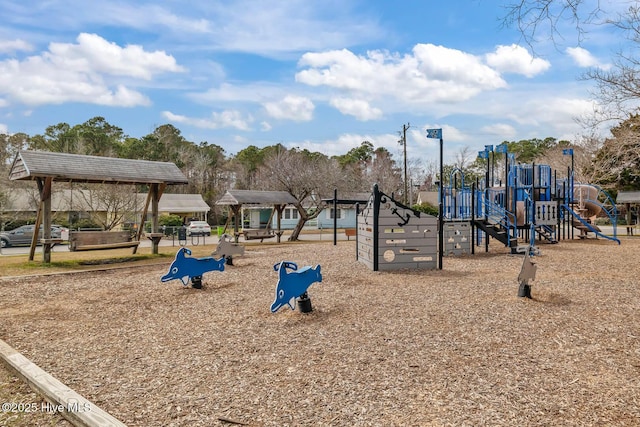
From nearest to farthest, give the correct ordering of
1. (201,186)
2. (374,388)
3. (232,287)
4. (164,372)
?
1. (374,388)
2. (164,372)
3. (232,287)
4. (201,186)

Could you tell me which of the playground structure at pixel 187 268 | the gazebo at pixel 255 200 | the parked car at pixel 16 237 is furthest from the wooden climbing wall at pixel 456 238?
the parked car at pixel 16 237

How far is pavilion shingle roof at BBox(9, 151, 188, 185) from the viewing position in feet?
41.9

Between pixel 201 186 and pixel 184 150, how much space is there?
662 cm

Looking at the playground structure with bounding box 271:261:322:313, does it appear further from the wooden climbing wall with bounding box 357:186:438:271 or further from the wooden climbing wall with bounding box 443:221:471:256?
the wooden climbing wall with bounding box 443:221:471:256

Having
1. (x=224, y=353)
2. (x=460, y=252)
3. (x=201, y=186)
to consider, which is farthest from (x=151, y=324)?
(x=201, y=186)

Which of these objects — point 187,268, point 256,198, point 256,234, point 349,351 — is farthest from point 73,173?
point 349,351

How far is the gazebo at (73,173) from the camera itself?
1288 centimetres

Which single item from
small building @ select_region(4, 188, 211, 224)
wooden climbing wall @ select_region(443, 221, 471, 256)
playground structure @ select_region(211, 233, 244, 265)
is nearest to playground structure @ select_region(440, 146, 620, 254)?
wooden climbing wall @ select_region(443, 221, 471, 256)

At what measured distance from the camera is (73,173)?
13328 millimetres

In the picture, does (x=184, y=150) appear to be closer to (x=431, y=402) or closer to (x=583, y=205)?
(x=583, y=205)

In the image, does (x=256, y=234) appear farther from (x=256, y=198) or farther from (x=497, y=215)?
(x=497, y=215)

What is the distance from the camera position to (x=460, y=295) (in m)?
7.75

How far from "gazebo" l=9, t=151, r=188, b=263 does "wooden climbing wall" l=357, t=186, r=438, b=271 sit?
834cm

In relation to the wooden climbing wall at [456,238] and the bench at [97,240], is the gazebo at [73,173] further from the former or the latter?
the wooden climbing wall at [456,238]
